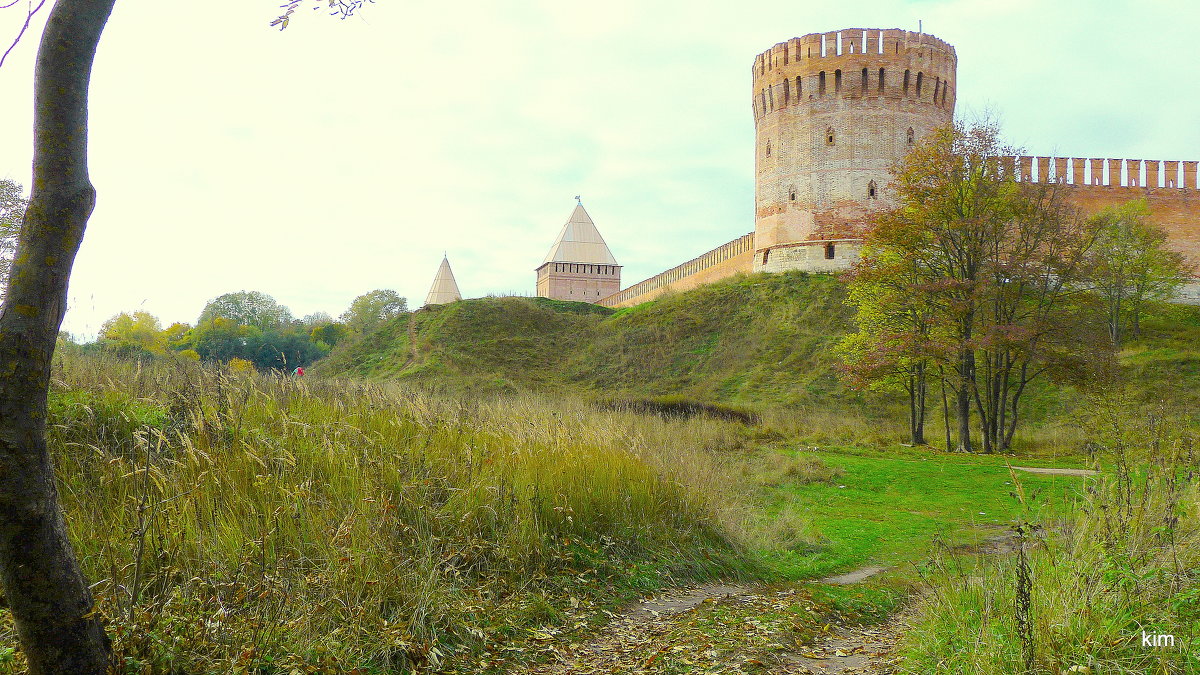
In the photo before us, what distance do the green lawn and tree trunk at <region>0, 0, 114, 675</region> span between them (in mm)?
4705

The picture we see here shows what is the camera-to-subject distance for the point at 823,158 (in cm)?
3600

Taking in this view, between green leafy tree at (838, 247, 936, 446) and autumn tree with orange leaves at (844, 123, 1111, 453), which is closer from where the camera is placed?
autumn tree with orange leaves at (844, 123, 1111, 453)

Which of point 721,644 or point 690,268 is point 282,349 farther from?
point 721,644

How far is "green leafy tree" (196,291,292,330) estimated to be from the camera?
163ft

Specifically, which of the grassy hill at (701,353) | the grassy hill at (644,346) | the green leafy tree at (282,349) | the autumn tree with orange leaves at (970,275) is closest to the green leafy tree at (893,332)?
the autumn tree with orange leaves at (970,275)

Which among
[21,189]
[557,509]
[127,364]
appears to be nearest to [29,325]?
[557,509]

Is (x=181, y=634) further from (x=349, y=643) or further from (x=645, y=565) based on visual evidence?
(x=645, y=565)

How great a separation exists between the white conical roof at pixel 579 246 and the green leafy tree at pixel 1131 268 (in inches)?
1556

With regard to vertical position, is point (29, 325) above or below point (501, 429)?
above

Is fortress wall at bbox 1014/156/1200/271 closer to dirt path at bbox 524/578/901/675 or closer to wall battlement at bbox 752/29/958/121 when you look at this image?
wall battlement at bbox 752/29/958/121

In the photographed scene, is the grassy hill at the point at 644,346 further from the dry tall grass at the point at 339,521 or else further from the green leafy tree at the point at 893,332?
the dry tall grass at the point at 339,521

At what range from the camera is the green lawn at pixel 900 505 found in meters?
6.99

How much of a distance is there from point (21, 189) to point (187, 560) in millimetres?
25764

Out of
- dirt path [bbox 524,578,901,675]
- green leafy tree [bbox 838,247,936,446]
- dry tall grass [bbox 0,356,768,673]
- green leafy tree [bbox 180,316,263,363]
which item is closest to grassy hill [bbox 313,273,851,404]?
green leafy tree [bbox 180,316,263,363]
